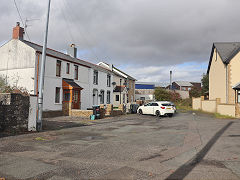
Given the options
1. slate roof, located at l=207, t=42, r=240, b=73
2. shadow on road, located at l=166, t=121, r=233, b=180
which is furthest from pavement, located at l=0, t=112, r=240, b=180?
slate roof, located at l=207, t=42, r=240, b=73

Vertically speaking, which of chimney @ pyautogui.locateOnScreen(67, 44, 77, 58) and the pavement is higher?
chimney @ pyautogui.locateOnScreen(67, 44, 77, 58)

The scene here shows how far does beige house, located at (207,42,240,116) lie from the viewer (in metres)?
21.9

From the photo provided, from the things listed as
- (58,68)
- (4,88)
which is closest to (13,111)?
(4,88)

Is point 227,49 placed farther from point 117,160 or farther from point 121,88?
point 117,160

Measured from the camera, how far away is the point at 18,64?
19.4 meters

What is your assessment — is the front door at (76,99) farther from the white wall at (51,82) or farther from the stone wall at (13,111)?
the stone wall at (13,111)

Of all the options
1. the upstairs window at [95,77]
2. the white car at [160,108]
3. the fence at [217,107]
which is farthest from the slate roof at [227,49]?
the upstairs window at [95,77]

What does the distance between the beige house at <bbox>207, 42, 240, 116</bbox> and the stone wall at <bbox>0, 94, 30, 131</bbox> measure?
1838cm

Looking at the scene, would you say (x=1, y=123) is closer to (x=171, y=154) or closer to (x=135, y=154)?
(x=135, y=154)

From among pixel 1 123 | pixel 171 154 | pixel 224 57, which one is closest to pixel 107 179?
A: pixel 171 154

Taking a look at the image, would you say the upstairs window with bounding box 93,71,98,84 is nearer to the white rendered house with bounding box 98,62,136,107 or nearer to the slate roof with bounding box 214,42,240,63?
the white rendered house with bounding box 98,62,136,107

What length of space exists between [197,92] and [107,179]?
5671 centimetres

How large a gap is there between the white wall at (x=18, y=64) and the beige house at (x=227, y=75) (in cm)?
1980

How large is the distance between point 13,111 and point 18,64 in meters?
11.4
